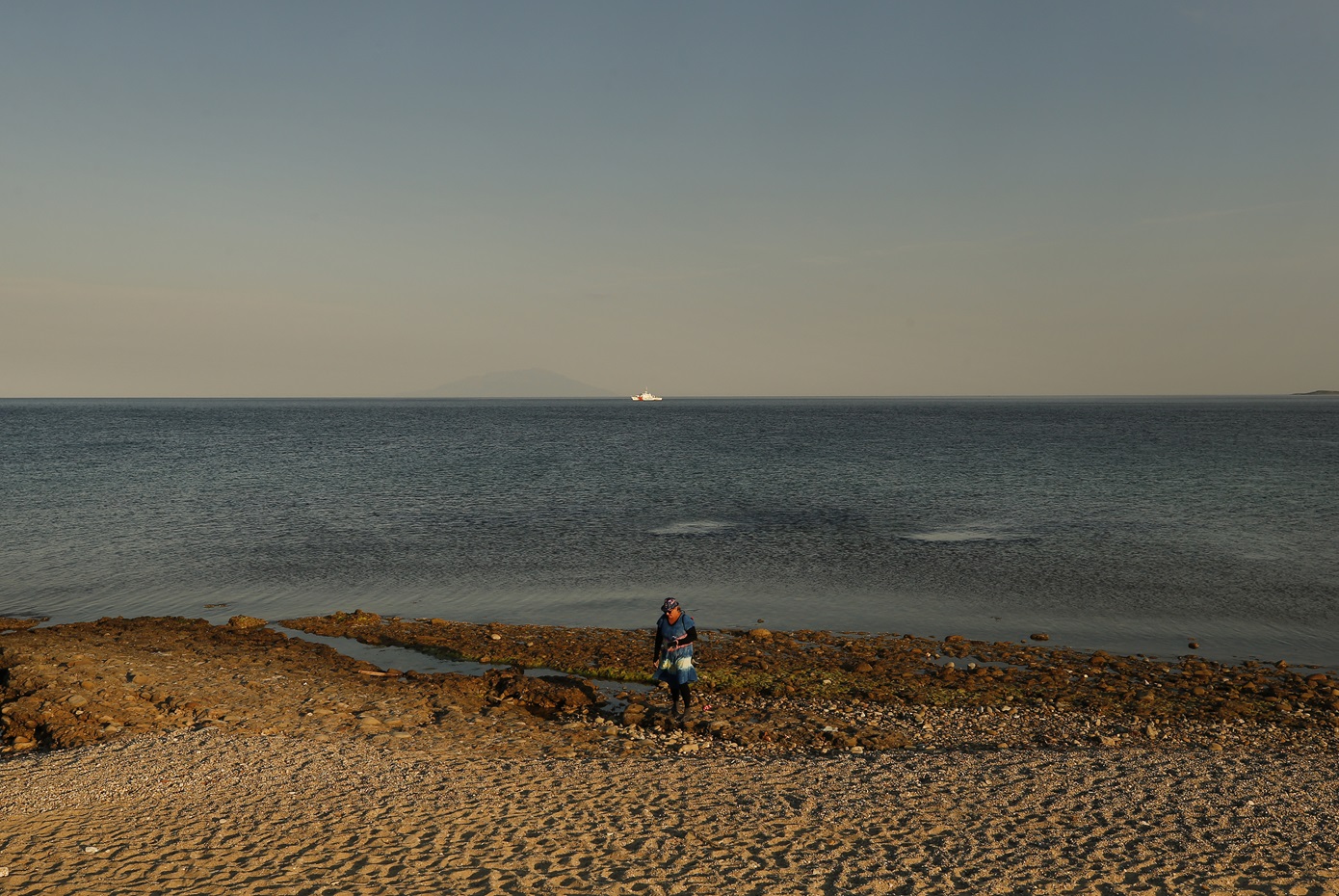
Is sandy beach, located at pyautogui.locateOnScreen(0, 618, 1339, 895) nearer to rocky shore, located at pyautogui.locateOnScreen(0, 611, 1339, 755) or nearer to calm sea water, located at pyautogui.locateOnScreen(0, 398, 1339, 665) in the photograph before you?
rocky shore, located at pyautogui.locateOnScreen(0, 611, 1339, 755)

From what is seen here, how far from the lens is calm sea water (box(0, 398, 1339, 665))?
2812cm

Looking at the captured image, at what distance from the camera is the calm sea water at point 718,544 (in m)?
28.1

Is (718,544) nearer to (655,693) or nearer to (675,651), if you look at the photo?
(655,693)

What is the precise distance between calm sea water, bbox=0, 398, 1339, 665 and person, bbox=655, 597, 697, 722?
29.2 feet

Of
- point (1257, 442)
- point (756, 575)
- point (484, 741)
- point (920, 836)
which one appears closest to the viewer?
point (920, 836)

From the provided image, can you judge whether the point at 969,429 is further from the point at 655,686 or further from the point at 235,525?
the point at 655,686

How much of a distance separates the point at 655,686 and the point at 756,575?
1393 cm

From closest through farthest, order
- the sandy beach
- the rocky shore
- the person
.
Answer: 1. the sandy beach
2. the rocky shore
3. the person

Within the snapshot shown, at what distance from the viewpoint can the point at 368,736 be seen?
52.5 feet

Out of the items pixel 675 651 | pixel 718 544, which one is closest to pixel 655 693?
pixel 675 651

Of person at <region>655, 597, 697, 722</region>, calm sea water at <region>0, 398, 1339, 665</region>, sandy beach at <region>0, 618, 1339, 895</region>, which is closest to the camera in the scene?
sandy beach at <region>0, 618, 1339, 895</region>

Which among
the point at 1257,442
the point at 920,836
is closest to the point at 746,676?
the point at 920,836

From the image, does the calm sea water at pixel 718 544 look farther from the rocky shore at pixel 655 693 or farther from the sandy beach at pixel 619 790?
the sandy beach at pixel 619 790

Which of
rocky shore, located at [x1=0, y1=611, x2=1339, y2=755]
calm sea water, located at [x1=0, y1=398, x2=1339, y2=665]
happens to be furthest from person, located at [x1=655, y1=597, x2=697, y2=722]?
calm sea water, located at [x1=0, y1=398, x2=1339, y2=665]
